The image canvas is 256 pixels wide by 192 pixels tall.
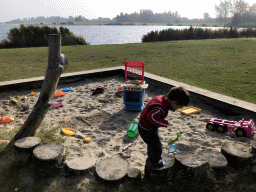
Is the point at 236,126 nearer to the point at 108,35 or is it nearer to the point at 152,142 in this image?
the point at 152,142

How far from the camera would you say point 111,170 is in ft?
8.34

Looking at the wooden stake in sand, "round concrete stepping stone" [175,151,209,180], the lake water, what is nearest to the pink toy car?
"round concrete stepping stone" [175,151,209,180]

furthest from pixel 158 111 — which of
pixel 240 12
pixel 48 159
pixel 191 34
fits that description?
pixel 240 12

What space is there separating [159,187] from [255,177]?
3.74 feet

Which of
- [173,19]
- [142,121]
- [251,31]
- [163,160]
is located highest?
[173,19]

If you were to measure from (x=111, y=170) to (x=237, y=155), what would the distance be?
154 centimetres

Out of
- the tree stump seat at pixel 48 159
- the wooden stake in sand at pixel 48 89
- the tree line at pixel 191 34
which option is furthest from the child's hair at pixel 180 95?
the tree line at pixel 191 34

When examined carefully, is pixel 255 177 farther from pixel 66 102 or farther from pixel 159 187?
pixel 66 102

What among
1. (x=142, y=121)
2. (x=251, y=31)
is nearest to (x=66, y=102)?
(x=142, y=121)

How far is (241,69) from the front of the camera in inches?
310

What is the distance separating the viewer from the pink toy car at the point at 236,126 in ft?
11.4

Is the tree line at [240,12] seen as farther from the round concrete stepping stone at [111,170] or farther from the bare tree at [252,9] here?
the round concrete stepping stone at [111,170]

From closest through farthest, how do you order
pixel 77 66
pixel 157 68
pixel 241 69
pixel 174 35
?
pixel 241 69 < pixel 157 68 < pixel 77 66 < pixel 174 35

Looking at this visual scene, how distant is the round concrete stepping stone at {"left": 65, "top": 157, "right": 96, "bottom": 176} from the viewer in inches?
102
